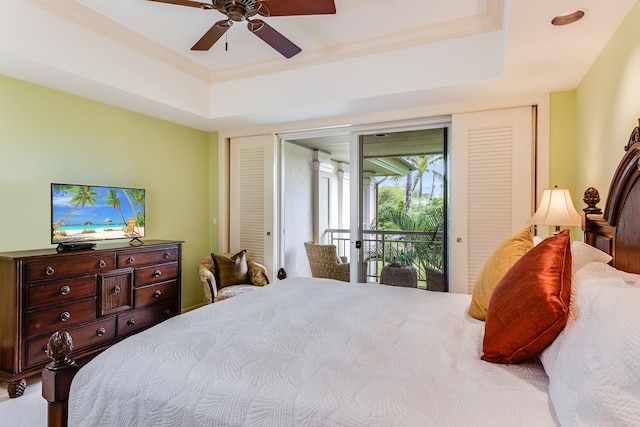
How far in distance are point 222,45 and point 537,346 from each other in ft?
10.6

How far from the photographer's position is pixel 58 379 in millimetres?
1312

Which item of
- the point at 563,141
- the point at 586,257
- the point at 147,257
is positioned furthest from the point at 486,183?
the point at 147,257

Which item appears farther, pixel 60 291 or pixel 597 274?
pixel 60 291

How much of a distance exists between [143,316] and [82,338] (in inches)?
21.5

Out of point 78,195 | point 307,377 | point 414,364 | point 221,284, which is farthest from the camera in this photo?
point 221,284

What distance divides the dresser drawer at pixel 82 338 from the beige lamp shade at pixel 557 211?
3.54 meters

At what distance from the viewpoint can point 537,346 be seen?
1.15m

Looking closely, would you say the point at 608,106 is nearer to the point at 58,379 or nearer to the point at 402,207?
the point at 402,207

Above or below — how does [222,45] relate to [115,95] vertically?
above

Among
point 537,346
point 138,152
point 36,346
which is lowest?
point 36,346

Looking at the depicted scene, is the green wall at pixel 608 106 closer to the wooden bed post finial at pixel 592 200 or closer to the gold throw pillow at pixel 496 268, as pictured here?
the wooden bed post finial at pixel 592 200

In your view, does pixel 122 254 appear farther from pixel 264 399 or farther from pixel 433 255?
pixel 433 255

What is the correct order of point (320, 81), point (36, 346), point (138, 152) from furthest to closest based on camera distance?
point (138, 152), point (320, 81), point (36, 346)

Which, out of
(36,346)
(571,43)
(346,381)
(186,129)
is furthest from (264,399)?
(186,129)
